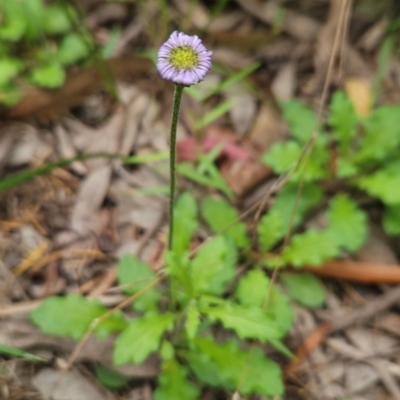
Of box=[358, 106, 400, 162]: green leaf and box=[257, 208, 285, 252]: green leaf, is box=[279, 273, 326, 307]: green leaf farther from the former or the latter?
box=[358, 106, 400, 162]: green leaf

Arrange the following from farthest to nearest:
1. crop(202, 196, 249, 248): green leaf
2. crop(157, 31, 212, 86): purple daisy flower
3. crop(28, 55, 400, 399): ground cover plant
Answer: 1. crop(202, 196, 249, 248): green leaf
2. crop(28, 55, 400, 399): ground cover plant
3. crop(157, 31, 212, 86): purple daisy flower

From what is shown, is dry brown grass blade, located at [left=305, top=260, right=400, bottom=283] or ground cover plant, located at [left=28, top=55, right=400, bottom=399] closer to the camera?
ground cover plant, located at [left=28, top=55, right=400, bottom=399]

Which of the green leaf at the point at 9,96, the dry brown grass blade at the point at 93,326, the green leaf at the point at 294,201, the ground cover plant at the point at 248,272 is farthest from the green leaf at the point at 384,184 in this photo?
the green leaf at the point at 9,96

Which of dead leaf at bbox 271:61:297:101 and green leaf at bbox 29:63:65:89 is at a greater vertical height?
dead leaf at bbox 271:61:297:101

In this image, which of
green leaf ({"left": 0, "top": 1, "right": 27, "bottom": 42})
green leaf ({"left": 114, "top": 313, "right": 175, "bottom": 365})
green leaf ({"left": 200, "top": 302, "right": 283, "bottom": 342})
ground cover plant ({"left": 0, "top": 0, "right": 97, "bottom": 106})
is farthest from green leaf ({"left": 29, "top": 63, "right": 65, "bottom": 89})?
green leaf ({"left": 200, "top": 302, "right": 283, "bottom": 342})

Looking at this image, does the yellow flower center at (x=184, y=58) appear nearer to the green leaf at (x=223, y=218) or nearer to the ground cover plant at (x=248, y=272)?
the ground cover plant at (x=248, y=272)
